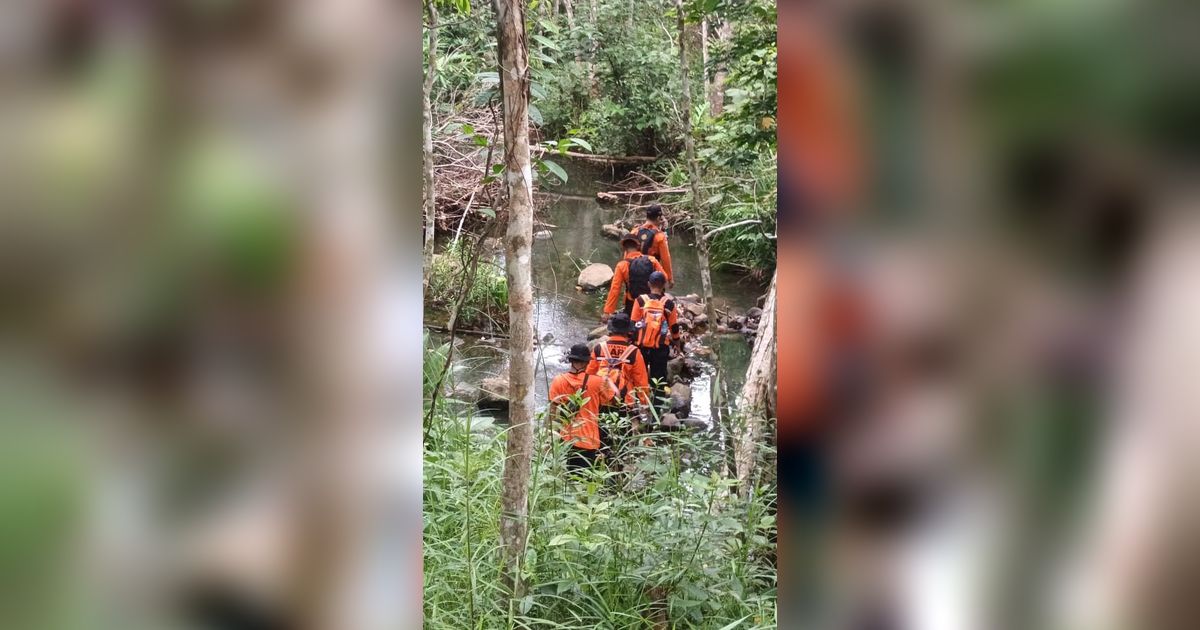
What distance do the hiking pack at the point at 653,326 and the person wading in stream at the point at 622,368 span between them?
0.09 metres

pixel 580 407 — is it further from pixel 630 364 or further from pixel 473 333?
pixel 473 333

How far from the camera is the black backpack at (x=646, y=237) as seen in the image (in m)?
7.07

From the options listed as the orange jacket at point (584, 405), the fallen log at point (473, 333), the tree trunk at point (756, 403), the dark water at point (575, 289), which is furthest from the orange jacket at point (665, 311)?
the tree trunk at point (756, 403)

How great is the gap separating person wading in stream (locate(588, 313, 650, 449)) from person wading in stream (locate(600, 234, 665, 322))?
0.69 m

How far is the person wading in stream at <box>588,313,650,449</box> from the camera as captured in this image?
4.85m

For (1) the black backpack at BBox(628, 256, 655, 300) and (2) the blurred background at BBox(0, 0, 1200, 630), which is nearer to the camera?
(2) the blurred background at BBox(0, 0, 1200, 630)

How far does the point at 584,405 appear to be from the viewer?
380cm

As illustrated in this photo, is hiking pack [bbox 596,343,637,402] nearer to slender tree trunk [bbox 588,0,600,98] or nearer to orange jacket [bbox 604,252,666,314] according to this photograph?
orange jacket [bbox 604,252,666,314]

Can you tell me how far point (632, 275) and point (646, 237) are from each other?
0.56 meters

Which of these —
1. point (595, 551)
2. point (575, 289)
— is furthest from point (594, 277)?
point (595, 551)
